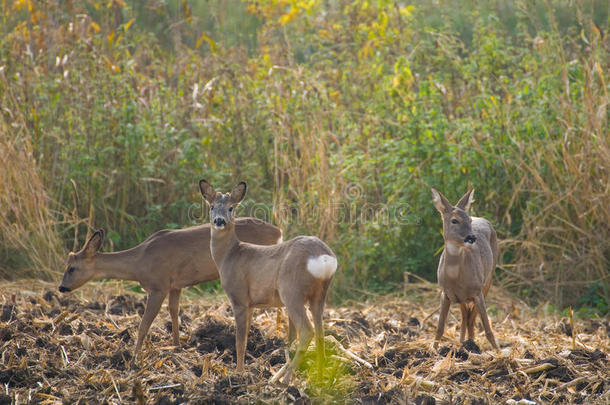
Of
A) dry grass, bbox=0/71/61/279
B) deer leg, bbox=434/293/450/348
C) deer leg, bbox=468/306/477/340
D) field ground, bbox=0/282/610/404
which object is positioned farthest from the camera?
dry grass, bbox=0/71/61/279

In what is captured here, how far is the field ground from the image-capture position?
4582 mm

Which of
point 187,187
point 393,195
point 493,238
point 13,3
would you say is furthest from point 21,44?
point 493,238

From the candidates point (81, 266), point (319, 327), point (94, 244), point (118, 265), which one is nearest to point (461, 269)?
point (319, 327)

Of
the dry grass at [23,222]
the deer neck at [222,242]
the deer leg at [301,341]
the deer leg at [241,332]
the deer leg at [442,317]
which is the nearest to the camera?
the deer leg at [301,341]

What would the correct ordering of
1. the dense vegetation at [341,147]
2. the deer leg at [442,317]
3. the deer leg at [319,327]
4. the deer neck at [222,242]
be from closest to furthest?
the deer leg at [319,327], the deer neck at [222,242], the deer leg at [442,317], the dense vegetation at [341,147]

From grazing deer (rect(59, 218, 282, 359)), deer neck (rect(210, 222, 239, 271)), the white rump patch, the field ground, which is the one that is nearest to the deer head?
grazing deer (rect(59, 218, 282, 359))

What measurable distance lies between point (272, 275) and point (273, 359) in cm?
65

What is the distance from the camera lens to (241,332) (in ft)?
17.2

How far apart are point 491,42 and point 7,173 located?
5498 millimetres

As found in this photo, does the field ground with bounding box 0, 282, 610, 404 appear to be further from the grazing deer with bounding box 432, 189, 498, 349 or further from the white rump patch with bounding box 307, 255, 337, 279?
the white rump patch with bounding box 307, 255, 337, 279

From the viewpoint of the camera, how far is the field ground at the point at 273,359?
4582mm

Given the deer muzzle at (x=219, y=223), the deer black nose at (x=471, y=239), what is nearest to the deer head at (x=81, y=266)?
the deer muzzle at (x=219, y=223)

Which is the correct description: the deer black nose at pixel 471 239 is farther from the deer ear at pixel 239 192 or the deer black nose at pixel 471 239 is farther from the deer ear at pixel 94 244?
the deer ear at pixel 94 244

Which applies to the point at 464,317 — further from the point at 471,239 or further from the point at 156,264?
the point at 156,264
